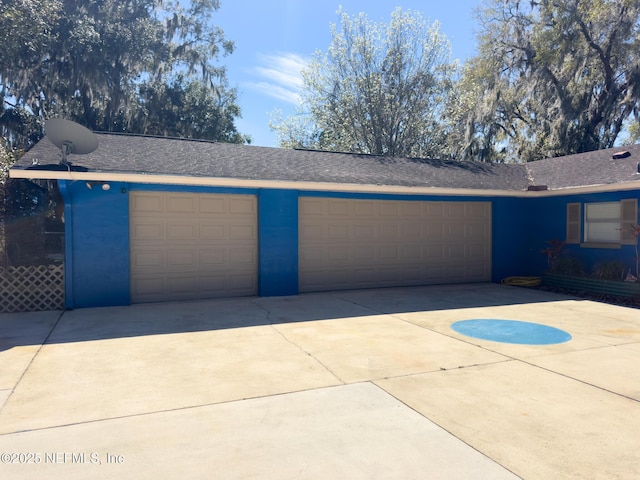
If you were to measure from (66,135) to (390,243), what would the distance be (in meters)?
7.77

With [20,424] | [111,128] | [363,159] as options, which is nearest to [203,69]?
[111,128]

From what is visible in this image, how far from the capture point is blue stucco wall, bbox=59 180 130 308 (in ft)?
27.9

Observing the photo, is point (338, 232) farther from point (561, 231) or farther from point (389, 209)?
point (561, 231)

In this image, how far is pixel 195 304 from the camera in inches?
360

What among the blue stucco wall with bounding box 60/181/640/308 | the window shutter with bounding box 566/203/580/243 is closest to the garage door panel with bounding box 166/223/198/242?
the blue stucco wall with bounding box 60/181/640/308

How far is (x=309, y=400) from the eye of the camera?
13.9 ft

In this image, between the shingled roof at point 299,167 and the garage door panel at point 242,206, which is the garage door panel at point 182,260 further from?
the shingled roof at point 299,167

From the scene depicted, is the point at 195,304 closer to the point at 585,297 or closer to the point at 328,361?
the point at 328,361

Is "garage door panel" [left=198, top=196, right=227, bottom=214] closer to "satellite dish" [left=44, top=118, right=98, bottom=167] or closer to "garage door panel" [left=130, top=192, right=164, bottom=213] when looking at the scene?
"garage door panel" [left=130, top=192, right=164, bottom=213]

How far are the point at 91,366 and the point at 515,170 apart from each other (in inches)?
547

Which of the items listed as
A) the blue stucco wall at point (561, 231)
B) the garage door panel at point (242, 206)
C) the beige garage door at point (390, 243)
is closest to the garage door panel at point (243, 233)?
the garage door panel at point (242, 206)

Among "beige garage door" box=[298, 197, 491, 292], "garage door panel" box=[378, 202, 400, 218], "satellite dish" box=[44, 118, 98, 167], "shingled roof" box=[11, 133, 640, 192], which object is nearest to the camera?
"satellite dish" box=[44, 118, 98, 167]

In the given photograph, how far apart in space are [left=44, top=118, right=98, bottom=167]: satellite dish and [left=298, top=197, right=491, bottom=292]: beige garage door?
4778 mm

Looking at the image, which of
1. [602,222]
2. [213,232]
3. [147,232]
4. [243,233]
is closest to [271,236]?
[243,233]
